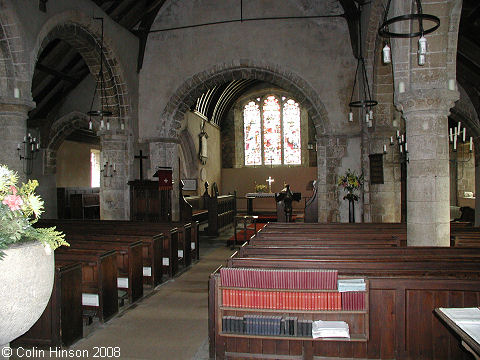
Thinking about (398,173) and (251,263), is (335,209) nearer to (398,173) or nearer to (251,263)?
(398,173)

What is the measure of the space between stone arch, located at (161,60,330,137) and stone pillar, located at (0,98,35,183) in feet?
16.6

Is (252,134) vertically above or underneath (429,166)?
above

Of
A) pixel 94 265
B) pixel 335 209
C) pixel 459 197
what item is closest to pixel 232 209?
pixel 335 209

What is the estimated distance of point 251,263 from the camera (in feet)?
12.5

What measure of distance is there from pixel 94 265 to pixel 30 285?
2354 mm

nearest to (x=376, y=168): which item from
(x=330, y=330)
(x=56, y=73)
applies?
(x=330, y=330)

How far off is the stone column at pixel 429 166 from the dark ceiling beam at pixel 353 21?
598cm

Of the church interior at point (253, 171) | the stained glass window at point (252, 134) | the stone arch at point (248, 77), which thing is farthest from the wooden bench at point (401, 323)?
the stained glass window at point (252, 134)

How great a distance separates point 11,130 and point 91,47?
12.4 ft

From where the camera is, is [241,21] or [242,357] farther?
[241,21]

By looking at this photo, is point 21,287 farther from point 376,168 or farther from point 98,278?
point 376,168

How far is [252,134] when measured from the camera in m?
21.0

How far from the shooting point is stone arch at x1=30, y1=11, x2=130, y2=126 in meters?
8.56

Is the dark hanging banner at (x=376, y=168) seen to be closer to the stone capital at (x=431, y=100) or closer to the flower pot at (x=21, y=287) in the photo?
the stone capital at (x=431, y=100)
